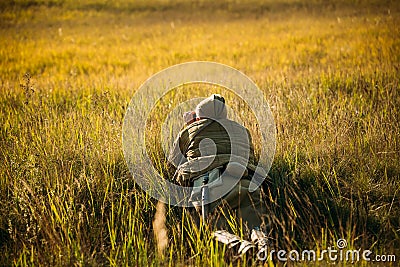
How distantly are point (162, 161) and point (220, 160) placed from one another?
2.38 ft

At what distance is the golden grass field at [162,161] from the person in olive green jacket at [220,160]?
0.19 metres

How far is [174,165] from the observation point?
3820 mm

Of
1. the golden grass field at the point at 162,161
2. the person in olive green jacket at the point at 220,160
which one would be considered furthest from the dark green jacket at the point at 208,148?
the golden grass field at the point at 162,161

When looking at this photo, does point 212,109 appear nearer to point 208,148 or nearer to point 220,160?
point 208,148

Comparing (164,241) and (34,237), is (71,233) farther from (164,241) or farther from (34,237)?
(164,241)

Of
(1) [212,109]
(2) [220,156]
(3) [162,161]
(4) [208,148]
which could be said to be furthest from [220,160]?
(3) [162,161]

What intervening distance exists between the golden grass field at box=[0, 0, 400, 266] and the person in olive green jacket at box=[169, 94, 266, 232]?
0.19m

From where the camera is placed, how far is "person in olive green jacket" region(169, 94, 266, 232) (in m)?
3.26

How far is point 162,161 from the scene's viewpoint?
162 inches

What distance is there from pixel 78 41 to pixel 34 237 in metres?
9.64

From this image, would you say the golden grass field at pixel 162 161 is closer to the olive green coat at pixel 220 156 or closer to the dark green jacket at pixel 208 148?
the olive green coat at pixel 220 156

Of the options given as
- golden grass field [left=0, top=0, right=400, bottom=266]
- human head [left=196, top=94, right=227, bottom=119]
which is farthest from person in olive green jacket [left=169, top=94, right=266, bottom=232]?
golden grass field [left=0, top=0, right=400, bottom=266]

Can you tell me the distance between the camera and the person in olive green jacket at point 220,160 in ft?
10.7

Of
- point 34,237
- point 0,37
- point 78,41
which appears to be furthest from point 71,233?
point 0,37
